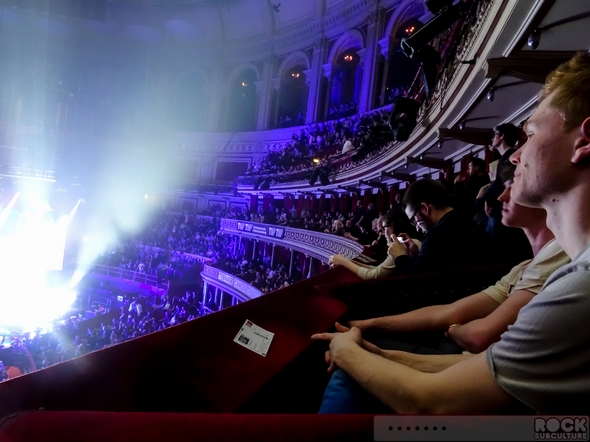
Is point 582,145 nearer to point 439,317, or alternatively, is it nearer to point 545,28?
point 439,317

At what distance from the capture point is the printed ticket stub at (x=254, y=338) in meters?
1.60

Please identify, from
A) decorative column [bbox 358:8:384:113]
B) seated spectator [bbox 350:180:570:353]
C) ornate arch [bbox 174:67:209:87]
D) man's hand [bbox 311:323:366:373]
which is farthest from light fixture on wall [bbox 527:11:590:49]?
ornate arch [bbox 174:67:209:87]

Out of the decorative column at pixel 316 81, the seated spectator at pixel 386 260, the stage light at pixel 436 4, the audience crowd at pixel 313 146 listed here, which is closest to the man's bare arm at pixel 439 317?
the seated spectator at pixel 386 260

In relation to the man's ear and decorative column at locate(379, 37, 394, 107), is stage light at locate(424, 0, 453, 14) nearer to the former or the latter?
the man's ear

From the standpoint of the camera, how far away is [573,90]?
3.50ft

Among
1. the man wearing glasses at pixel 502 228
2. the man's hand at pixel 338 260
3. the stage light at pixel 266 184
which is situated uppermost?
the stage light at pixel 266 184

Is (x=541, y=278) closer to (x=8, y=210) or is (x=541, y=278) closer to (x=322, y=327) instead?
(x=322, y=327)

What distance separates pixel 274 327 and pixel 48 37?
108 feet

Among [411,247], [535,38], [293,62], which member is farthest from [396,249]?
[293,62]

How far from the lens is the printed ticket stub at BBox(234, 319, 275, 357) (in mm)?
1597

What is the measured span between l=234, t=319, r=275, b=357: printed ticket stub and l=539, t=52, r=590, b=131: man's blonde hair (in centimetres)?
135

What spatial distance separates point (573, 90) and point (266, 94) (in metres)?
25.1

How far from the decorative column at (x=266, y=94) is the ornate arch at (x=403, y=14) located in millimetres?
8995

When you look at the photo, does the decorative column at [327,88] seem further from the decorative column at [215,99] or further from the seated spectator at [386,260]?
the seated spectator at [386,260]
